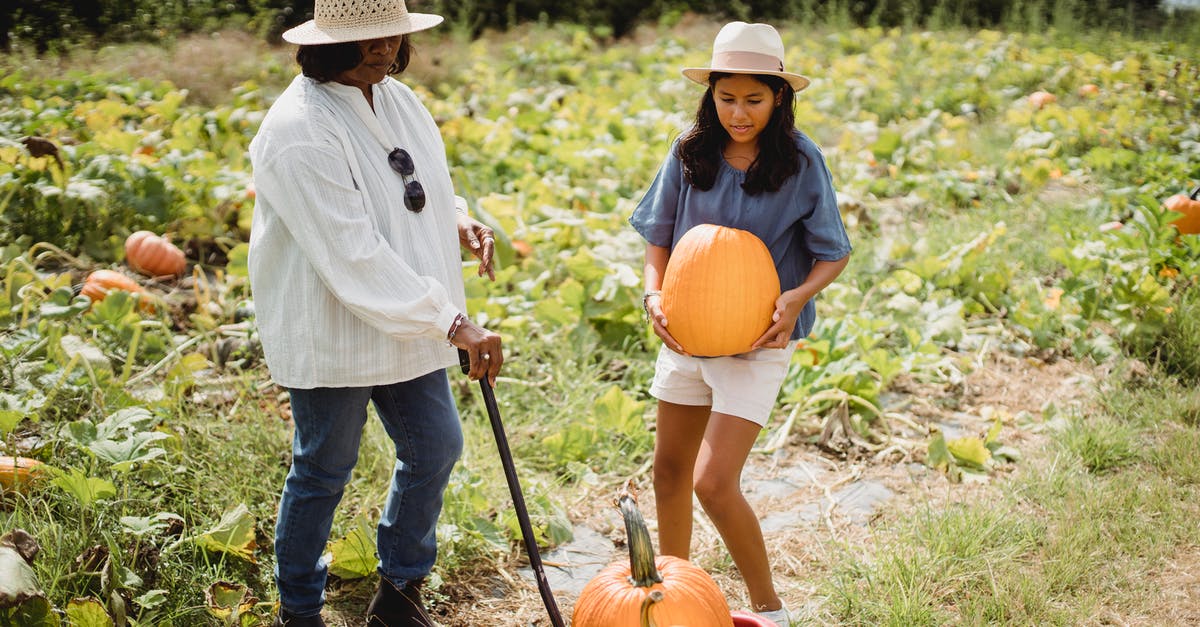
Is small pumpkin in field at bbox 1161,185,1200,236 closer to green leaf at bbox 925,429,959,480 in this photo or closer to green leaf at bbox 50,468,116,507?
green leaf at bbox 925,429,959,480

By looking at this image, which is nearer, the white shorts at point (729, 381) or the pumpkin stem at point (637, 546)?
the pumpkin stem at point (637, 546)

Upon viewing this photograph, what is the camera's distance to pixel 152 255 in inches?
180

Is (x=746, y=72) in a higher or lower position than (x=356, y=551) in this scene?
higher

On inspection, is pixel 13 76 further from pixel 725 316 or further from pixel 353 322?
pixel 725 316

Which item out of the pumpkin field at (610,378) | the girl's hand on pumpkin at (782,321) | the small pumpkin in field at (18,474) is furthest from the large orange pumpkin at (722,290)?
the small pumpkin in field at (18,474)

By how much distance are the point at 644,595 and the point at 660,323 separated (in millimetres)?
766

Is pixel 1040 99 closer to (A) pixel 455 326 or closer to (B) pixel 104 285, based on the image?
(B) pixel 104 285

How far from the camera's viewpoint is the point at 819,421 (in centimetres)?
403

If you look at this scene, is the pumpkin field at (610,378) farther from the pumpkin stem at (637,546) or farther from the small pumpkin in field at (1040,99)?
the pumpkin stem at (637,546)

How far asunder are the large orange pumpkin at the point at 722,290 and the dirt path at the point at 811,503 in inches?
33.7

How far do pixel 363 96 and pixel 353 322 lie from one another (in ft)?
1.69

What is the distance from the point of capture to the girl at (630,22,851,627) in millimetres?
2529

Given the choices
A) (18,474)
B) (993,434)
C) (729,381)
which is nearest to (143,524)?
(18,474)

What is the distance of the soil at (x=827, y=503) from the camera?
2945 mm
